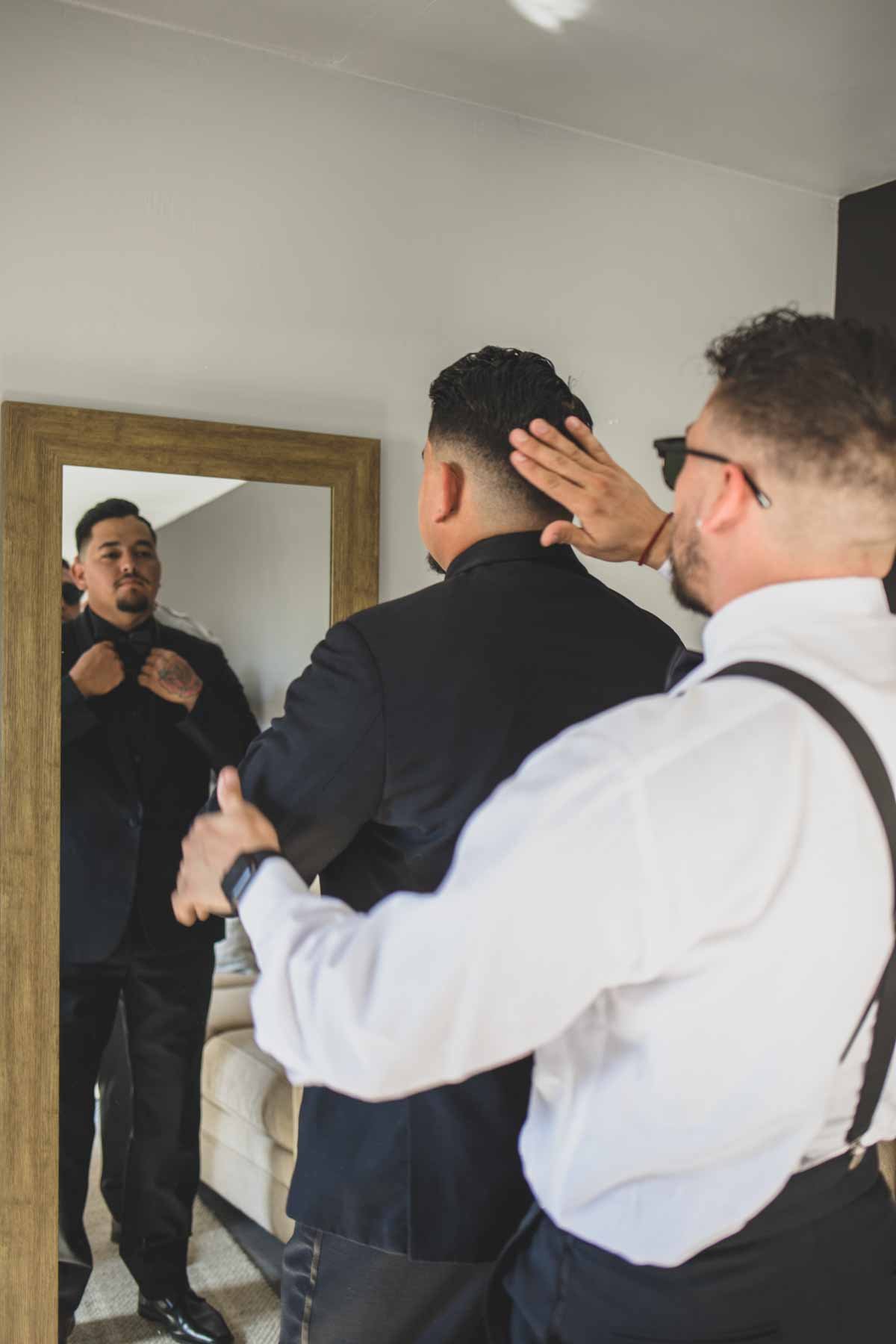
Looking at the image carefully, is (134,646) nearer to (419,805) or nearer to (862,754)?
(419,805)

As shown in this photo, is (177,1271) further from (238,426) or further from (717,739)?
(717,739)

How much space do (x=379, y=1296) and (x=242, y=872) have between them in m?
0.73

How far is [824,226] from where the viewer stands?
3.47m

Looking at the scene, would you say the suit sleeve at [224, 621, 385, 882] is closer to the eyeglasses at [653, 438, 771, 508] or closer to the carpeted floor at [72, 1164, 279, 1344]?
the eyeglasses at [653, 438, 771, 508]

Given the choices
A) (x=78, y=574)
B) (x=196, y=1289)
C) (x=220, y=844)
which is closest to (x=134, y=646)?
(x=78, y=574)

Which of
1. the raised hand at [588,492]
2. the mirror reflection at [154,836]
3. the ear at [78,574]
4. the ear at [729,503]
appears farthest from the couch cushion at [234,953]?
the ear at [729,503]

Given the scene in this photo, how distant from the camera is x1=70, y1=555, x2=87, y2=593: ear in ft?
7.71

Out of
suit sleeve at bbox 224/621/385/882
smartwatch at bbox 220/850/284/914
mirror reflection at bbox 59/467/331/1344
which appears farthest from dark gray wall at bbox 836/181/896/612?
smartwatch at bbox 220/850/284/914

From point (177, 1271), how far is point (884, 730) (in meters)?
2.21

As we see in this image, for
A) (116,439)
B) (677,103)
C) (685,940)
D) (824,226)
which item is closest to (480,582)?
(685,940)

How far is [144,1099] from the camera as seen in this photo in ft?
8.56

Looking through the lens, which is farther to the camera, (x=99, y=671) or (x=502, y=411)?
(x=99, y=671)

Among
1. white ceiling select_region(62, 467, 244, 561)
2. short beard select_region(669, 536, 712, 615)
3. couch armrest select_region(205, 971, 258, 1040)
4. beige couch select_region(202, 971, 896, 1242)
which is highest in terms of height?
white ceiling select_region(62, 467, 244, 561)

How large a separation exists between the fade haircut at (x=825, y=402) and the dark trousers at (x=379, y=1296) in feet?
3.60
